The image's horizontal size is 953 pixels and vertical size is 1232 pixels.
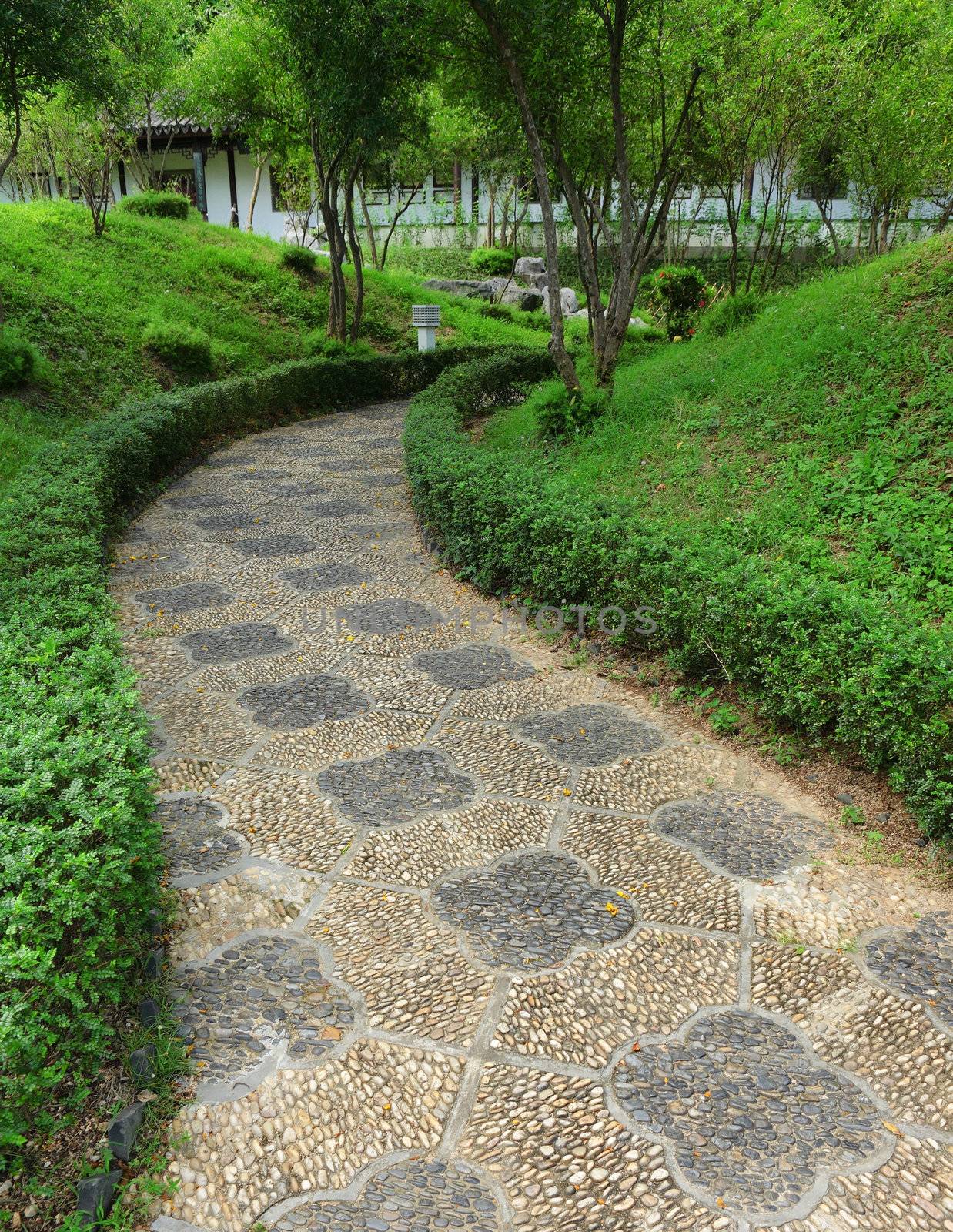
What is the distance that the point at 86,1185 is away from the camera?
6.58ft

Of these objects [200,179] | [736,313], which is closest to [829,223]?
[736,313]

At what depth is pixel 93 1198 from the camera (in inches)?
78.8

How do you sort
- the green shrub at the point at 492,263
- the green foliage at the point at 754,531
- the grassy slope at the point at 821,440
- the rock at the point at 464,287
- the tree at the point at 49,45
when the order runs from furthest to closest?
the green shrub at the point at 492,263 < the rock at the point at 464,287 < the tree at the point at 49,45 < the grassy slope at the point at 821,440 < the green foliage at the point at 754,531

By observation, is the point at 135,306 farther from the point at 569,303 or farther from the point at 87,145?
the point at 569,303

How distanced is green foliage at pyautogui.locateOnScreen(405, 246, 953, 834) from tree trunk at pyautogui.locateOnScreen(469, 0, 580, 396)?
0.75 m

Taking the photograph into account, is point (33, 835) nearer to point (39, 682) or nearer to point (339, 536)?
point (39, 682)

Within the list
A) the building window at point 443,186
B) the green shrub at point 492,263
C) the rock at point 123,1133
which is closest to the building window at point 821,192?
the green shrub at point 492,263

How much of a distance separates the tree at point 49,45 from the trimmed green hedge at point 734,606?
18.7 ft

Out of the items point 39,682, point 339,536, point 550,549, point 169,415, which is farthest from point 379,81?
point 39,682

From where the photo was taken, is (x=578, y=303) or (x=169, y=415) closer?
(x=169, y=415)

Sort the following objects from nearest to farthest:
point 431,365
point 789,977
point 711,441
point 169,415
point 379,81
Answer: point 789,977 < point 711,441 < point 169,415 < point 379,81 < point 431,365

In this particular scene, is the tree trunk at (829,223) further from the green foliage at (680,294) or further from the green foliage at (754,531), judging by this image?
the green foliage at (754,531)

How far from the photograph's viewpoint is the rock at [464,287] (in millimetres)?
22609

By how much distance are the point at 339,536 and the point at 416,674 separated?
290cm
